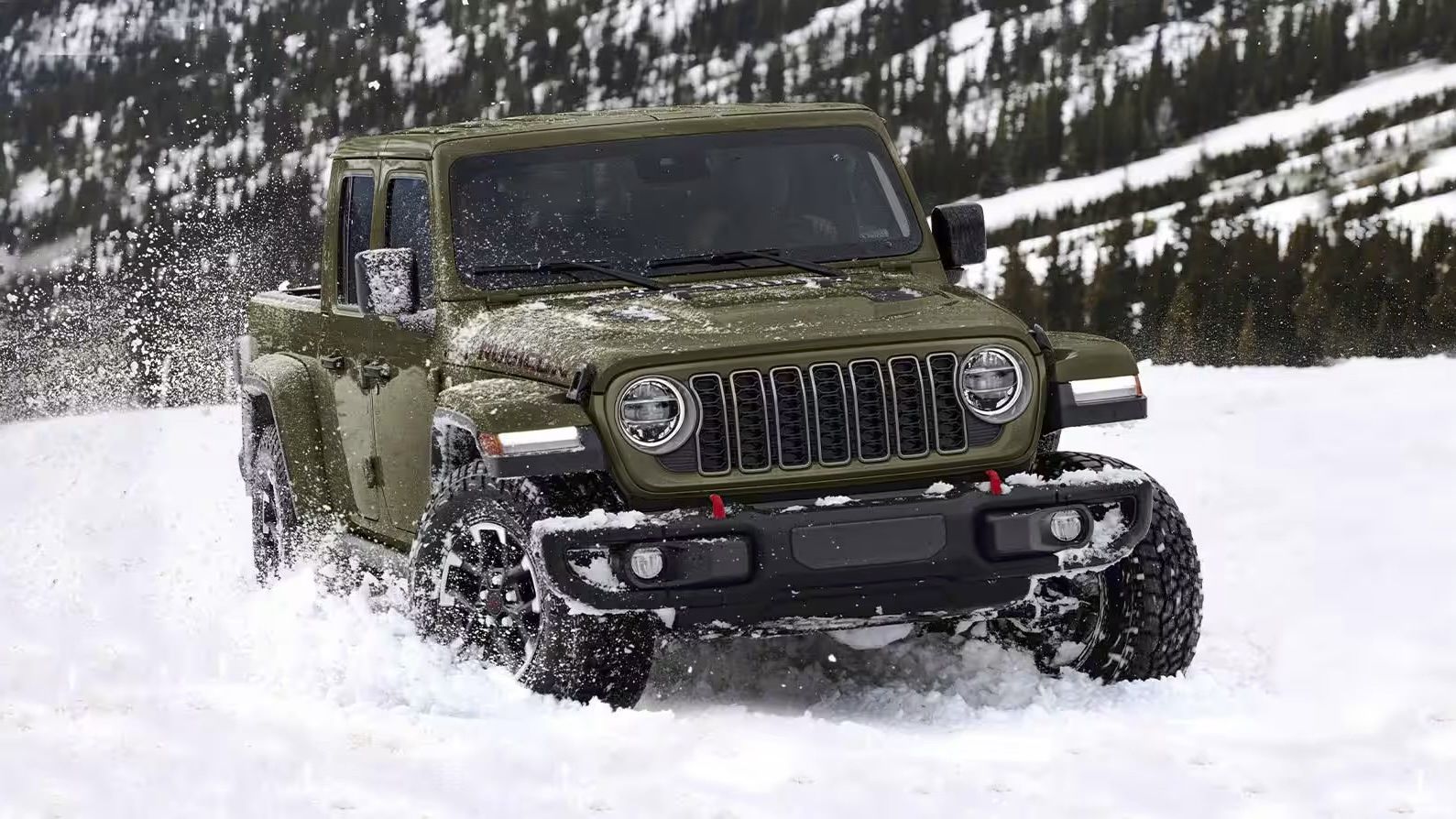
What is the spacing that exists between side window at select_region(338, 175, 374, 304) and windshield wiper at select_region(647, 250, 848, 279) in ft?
4.42

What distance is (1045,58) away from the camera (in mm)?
121062

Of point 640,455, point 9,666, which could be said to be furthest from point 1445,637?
point 9,666

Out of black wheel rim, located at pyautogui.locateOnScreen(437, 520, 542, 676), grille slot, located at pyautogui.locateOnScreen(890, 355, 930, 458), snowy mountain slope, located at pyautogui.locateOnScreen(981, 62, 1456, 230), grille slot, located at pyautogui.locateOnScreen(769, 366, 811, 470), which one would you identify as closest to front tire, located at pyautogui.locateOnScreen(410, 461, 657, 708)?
black wheel rim, located at pyautogui.locateOnScreen(437, 520, 542, 676)

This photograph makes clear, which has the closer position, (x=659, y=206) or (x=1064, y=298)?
(x=659, y=206)

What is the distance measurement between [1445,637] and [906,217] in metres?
2.21

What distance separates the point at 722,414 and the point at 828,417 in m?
0.30

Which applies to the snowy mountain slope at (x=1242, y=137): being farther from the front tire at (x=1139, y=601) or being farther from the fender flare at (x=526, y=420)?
the fender flare at (x=526, y=420)

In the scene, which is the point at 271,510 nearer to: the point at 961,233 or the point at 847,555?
the point at 961,233

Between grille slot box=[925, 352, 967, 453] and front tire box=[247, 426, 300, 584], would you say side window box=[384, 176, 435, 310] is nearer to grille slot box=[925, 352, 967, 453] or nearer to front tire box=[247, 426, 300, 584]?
front tire box=[247, 426, 300, 584]

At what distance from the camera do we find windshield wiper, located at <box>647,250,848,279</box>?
6988mm

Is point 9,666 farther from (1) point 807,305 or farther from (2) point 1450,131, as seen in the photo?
(2) point 1450,131

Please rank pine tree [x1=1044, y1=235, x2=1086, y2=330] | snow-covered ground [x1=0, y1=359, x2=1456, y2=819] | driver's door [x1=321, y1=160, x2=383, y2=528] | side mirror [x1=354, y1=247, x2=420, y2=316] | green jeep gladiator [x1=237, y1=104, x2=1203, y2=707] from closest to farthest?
snow-covered ground [x1=0, y1=359, x2=1456, y2=819]
green jeep gladiator [x1=237, y1=104, x2=1203, y2=707]
side mirror [x1=354, y1=247, x2=420, y2=316]
driver's door [x1=321, y1=160, x2=383, y2=528]
pine tree [x1=1044, y1=235, x2=1086, y2=330]

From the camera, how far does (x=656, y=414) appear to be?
597 cm

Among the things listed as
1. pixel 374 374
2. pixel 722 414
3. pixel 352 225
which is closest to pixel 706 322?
pixel 722 414
